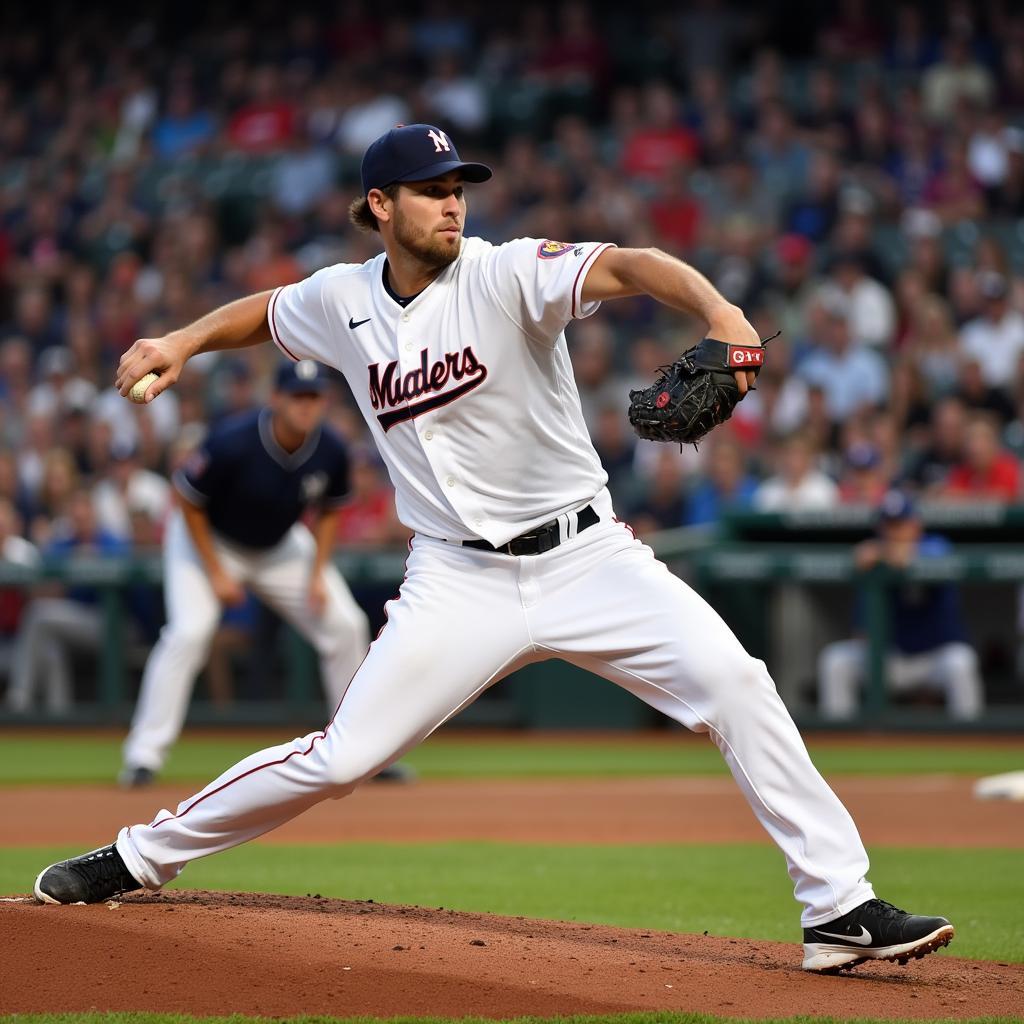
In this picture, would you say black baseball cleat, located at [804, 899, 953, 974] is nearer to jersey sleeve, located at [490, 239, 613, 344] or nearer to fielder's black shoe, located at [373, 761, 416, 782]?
jersey sleeve, located at [490, 239, 613, 344]

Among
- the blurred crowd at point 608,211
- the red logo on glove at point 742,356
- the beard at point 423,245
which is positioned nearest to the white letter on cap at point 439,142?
the beard at point 423,245

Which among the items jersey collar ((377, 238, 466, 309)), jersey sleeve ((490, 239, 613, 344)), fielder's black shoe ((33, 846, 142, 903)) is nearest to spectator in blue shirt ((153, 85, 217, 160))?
jersey collar ((377, 238, 466, 309))

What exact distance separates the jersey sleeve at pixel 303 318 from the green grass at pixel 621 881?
1899mm

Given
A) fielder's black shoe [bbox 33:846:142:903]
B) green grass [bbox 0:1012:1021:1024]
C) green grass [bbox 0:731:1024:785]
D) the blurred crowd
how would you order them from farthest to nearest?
the blurred crowd → green grass [bbox 0:731:1024:785] → fielder's black shoe [bbox 33:846:142:903] → green grass [bbox 0:1012:1021:1024]

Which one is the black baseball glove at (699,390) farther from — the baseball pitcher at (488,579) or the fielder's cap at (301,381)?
the fielder's cap at (301,381)

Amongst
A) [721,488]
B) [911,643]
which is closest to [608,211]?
[721,488]

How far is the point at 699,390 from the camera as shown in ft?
12.4

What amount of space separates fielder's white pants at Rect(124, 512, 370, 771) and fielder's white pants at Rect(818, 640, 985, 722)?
12.4 feet

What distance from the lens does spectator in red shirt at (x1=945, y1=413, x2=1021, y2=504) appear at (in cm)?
1170

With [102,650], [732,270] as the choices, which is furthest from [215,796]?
[732,270]

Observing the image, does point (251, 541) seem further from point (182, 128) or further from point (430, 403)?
point (182, 128)

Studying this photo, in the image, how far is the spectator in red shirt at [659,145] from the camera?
15.9 meters

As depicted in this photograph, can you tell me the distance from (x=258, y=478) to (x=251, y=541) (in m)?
0.46

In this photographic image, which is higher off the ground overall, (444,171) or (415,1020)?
(444,171)
